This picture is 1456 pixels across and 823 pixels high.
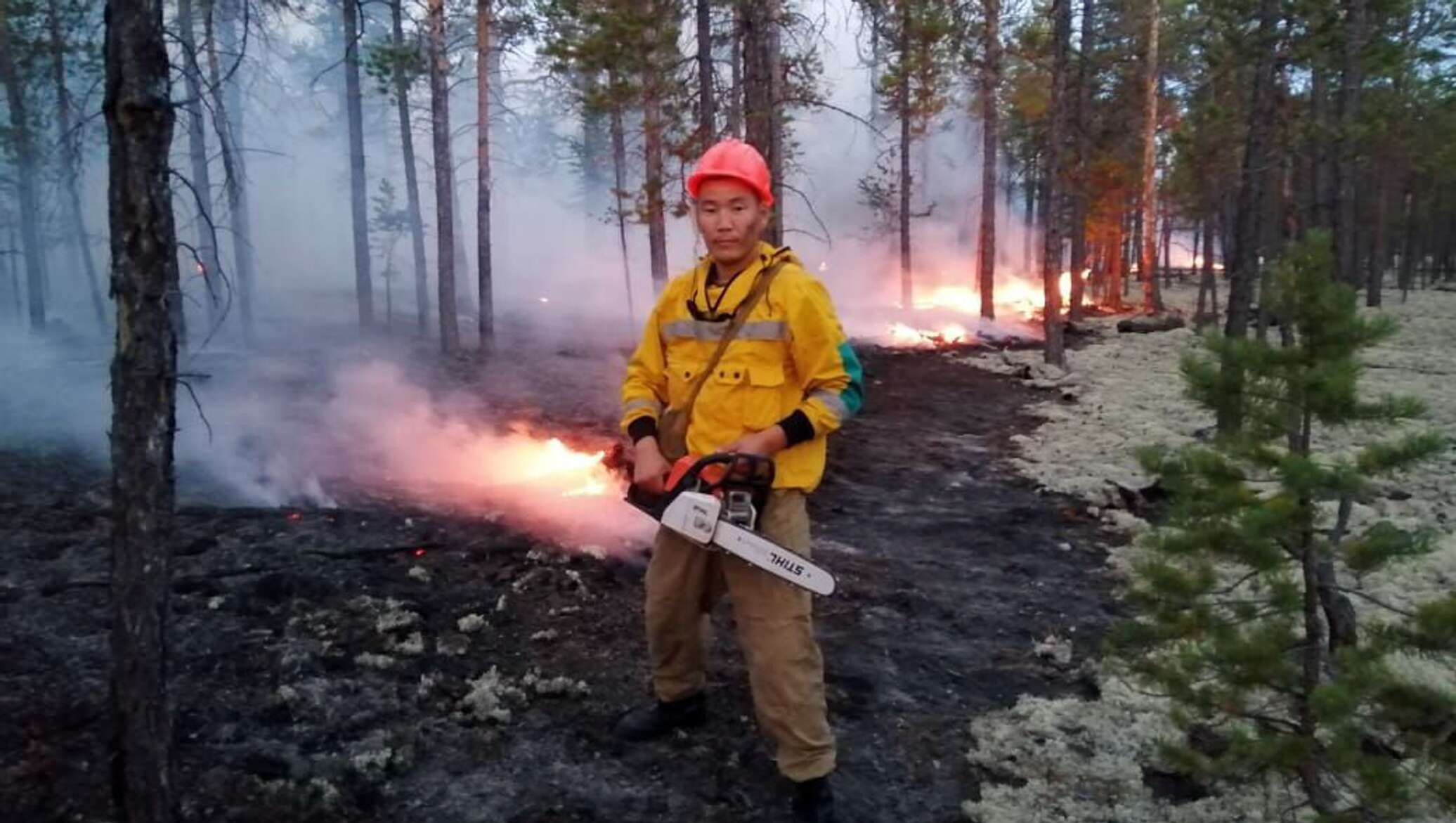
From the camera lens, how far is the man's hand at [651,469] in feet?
12.6

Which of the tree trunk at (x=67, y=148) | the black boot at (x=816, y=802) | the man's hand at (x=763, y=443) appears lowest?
the black boot at (x=816, y=802)

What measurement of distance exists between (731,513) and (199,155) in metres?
15.5

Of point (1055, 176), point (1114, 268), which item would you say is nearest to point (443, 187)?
point (1055, 176)

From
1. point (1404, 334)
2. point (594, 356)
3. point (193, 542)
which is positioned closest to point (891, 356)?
point (594, 356)

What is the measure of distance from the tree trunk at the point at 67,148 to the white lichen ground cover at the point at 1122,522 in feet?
14.5

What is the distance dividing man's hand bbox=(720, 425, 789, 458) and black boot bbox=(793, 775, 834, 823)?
126cm

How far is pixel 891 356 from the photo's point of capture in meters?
21.5

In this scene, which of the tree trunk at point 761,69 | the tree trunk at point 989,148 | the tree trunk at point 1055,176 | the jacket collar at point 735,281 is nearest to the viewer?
the jacket collar at point 735,281

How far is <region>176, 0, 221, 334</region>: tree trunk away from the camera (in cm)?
336

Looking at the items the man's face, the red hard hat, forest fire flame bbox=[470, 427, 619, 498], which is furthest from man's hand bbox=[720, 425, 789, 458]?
forest fire flame bbox=[470, 427, 619, 498]

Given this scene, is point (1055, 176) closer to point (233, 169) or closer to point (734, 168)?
point (734, 168)

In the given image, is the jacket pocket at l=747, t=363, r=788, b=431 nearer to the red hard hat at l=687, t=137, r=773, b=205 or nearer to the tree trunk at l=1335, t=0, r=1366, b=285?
the red hard hat at l=687, t=137, r=773, b=205

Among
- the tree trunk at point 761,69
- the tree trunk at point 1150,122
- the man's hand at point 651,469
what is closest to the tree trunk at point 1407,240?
the tree trunk at point 1150,122

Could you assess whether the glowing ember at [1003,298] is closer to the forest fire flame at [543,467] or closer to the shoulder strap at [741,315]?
the forest fire flame at [543,467]
